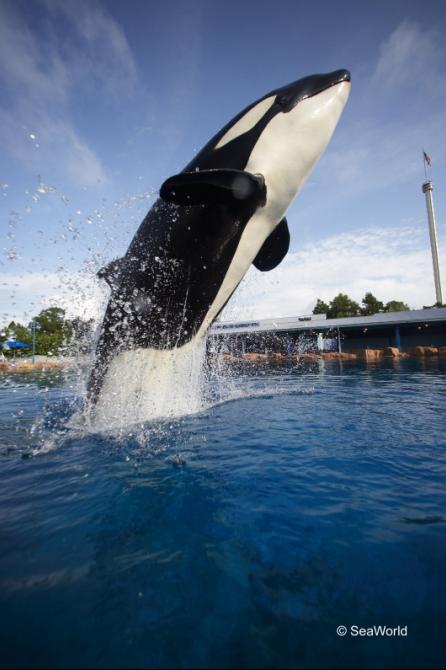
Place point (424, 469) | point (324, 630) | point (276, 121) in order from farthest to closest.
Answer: point (276, 121) < point (424, 469) < point (324, 630)

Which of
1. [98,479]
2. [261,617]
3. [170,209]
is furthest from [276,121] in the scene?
[261,617]

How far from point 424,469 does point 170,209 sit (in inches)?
145

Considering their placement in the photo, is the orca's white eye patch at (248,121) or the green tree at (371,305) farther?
the green tree at (371,305)

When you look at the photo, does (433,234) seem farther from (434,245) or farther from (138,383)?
(138,383)

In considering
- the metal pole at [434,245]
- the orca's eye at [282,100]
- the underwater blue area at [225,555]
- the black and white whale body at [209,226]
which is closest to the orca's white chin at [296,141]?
the black and white whale body at [209,226]

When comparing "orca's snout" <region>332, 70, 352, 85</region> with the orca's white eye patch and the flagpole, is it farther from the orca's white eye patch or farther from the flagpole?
the flagpole

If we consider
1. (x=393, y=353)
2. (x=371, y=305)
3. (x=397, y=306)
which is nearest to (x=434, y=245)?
(x=397, y=306)

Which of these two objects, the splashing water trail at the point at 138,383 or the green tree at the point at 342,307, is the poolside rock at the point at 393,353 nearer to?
the green tree at the point at 342,307

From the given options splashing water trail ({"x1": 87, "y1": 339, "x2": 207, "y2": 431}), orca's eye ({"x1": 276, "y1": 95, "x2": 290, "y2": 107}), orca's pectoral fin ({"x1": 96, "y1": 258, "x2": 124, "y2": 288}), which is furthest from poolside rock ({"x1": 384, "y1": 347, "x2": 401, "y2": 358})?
orca's pectoral fin ({"x1": 96, "y1": 258, "x2": 124, "y2": 288})

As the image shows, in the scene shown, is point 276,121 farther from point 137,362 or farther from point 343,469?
point 343,469

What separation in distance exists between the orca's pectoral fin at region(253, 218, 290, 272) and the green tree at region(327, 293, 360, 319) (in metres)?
45.2

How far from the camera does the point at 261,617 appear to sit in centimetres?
134

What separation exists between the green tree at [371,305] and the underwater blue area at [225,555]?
47.8 m

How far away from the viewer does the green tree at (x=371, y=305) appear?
47.4 meters
